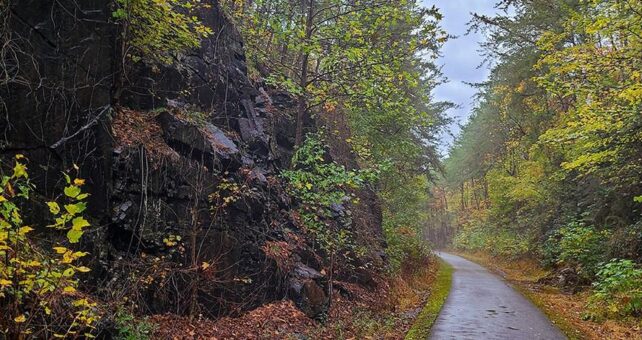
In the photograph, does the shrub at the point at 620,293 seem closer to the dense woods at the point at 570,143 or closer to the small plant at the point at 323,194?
the dense woods at the point at 570,143

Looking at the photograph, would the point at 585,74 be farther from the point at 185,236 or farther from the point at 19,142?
the point at 19,142

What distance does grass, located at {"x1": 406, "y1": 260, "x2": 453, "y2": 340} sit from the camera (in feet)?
29.1

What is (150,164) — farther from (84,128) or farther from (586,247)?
(586,247)

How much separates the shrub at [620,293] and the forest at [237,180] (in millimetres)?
45

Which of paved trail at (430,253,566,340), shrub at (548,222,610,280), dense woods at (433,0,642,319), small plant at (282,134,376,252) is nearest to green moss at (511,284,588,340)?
paved trail at (430,253,566,340)

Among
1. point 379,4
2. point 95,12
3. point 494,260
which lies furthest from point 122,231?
point 494,260

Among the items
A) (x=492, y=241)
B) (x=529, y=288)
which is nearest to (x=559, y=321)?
(x=529, y=288)

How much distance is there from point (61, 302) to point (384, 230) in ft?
45.4

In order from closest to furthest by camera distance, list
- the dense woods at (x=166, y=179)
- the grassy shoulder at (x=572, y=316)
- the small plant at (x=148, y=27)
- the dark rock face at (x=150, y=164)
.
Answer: the dense woods at (x=166, y=179)
the dark rock face at (x=150, y=164)
the small plant at (x=148, y=27)
the grassy shoulder at (x=572, y=316)

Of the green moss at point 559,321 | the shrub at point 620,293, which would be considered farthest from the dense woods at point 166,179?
the shrub at point 620,293

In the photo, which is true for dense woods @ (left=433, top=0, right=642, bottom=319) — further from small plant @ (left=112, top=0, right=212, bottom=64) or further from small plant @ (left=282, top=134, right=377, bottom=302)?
small plant @ (left=112, top=0, right=212, bottom=64)

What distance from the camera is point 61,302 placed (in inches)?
184

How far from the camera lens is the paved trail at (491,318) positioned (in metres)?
8.68

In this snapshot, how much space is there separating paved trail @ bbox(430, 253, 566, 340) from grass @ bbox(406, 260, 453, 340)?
0.16 m
